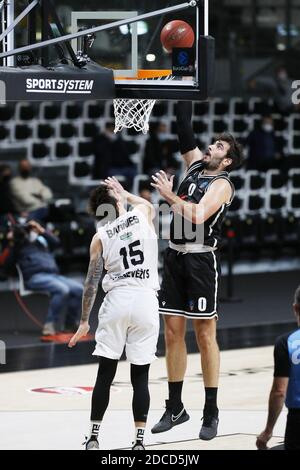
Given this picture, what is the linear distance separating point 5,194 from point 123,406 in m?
7.41

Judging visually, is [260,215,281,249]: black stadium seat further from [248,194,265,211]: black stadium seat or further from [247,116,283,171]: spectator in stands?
[247,116,283,171]: spectator in stands

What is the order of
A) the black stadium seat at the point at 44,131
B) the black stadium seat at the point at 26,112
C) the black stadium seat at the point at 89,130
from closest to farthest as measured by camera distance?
the black stadium seat at the point at 44,131
the black stadium seat at the point at 26,112
the black stadium seat at the point at 89,130

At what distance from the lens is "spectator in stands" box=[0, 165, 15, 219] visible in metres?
18.7

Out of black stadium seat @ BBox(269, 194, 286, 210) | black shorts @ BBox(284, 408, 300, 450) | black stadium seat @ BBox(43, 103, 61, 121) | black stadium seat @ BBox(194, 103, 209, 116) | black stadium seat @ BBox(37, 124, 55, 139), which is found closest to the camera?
black shorts @ BBox(284, 408, 300, 450)

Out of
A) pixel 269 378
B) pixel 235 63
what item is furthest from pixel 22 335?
pixel 235 63

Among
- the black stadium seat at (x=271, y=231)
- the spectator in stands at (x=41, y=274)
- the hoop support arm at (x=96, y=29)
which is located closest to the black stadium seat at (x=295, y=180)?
the black stadium seat at (x=271, y=231)

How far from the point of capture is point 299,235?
72.9 feet

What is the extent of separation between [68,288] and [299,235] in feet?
24.7

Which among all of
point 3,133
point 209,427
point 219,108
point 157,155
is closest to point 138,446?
point 209,427

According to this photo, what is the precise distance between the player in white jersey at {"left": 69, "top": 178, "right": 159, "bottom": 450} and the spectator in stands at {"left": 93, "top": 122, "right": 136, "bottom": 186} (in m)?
11.1

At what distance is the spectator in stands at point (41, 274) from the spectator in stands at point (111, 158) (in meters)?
5.16

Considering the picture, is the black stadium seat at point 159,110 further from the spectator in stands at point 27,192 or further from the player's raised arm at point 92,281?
the player's raised arm at point 92,281

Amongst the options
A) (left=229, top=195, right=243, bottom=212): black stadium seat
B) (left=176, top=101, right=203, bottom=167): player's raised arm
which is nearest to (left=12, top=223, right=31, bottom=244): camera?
(left=176, top=101, right=203, bottom=167): player's raised arm

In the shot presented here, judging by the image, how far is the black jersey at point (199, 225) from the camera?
10039 millimetres
